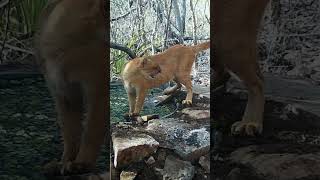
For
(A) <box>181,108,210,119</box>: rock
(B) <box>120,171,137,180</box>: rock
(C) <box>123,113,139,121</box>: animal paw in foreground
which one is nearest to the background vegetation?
(C) <box>123,113,139,121</box>: animal paw in foreground

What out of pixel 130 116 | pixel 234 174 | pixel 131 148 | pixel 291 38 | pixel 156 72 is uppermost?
pixel 291 38

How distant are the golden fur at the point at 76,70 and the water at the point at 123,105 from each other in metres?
0.03

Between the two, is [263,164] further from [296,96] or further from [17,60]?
[17,60]

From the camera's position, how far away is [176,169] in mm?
1808

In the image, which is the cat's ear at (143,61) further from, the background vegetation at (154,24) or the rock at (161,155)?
the rock at (161,155)

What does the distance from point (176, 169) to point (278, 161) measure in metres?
0.38

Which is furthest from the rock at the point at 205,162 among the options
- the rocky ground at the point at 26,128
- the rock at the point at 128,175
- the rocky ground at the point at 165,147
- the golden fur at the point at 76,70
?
the rocky ground at the point at 26,128

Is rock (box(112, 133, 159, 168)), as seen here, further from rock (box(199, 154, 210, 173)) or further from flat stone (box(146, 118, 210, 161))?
rock (box(199, 154, 210, 173))

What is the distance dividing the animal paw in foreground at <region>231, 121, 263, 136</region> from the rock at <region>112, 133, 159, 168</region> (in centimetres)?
31

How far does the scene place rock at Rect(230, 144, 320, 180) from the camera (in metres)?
1.76

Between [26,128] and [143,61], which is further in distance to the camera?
[143,61]

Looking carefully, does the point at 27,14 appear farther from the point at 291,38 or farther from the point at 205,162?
the point at 291,38

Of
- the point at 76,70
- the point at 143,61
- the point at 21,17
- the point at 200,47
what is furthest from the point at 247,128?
the point at 21,17

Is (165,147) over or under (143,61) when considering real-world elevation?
under
